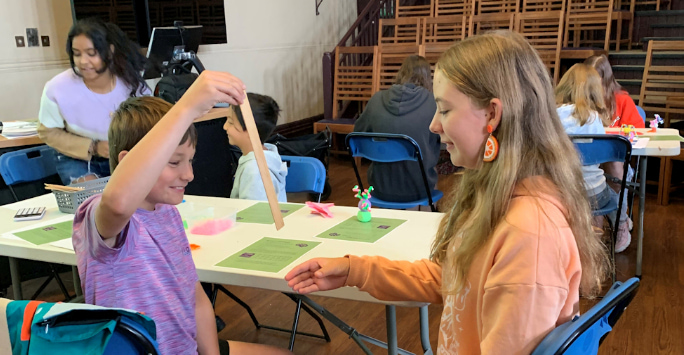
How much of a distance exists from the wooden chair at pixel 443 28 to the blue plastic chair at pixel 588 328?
5.82 meters

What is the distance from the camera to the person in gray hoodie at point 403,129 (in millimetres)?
3230

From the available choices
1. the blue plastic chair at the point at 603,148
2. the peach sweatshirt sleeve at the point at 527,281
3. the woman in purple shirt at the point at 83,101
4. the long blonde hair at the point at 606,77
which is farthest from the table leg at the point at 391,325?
the long blonde hair at the point at 606,77

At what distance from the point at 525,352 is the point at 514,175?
1.00 feet

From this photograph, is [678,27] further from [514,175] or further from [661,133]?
[514,175]

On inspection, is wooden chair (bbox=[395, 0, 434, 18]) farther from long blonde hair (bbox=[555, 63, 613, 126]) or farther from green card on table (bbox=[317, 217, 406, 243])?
green card on table (bbox=[317, 217, 406, 243])

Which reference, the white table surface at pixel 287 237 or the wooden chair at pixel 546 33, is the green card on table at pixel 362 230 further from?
the wooden chair at pixel 546 33

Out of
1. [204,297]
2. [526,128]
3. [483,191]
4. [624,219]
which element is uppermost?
[526,128]

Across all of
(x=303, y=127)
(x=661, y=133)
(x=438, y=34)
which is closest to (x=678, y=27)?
(x=438, y=34)

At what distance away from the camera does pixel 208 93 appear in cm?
111

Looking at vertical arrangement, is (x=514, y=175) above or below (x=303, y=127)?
above

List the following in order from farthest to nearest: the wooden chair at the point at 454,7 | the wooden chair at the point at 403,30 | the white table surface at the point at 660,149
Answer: the wooden chair at the point at 454,7, the wooden chair at the point at 403,30, the white table surface at the point at 660,149

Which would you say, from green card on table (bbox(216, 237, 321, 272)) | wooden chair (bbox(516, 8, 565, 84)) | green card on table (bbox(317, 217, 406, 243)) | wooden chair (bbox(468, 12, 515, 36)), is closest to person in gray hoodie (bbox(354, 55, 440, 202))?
green card on table (bbox(317, 217, 406, 243))

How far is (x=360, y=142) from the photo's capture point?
317cm

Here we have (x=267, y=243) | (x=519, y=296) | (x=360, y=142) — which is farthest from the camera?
(x=360, y=142)
